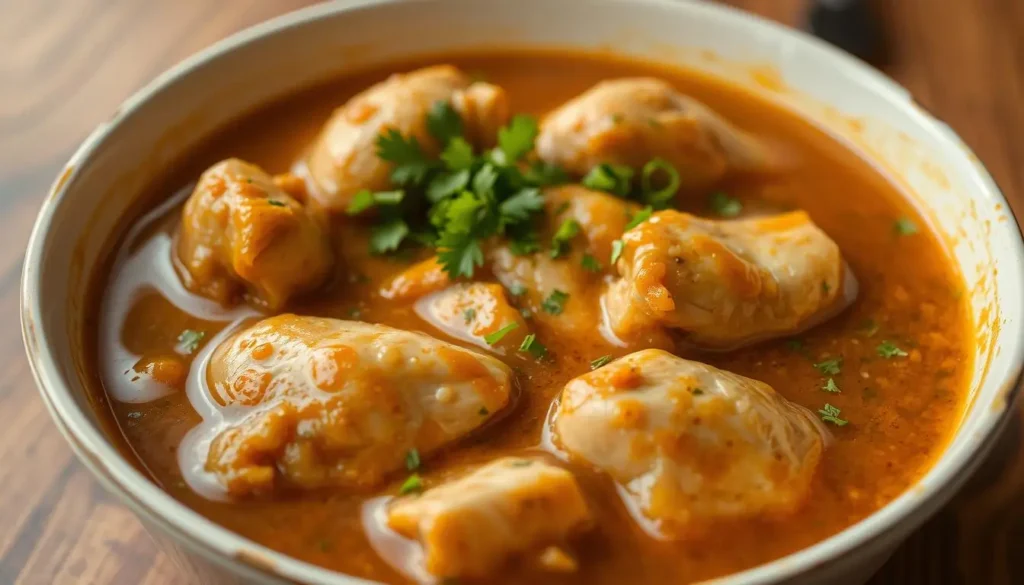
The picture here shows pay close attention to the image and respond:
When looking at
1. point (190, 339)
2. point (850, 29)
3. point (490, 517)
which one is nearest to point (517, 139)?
point (190, 339)

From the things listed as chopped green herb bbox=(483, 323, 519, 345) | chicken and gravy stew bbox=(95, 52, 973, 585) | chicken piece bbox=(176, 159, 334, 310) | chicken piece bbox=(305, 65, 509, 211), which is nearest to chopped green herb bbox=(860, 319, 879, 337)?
chicken and gravy stew bbox=(95, 52, 973, 585)

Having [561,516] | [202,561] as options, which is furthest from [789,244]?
[202,561]

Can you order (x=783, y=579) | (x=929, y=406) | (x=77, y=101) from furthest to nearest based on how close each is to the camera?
Answer: (x=77, y=101)
(x=929, y=406)
(x=783, y=579)

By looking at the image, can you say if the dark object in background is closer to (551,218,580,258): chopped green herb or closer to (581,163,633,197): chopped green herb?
(581,163,633,197): chopped green herb

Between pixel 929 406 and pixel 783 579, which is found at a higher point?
pixel 783 579

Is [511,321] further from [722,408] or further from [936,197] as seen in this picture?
[936,197]

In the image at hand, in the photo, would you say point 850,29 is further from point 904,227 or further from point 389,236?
point 389,236
